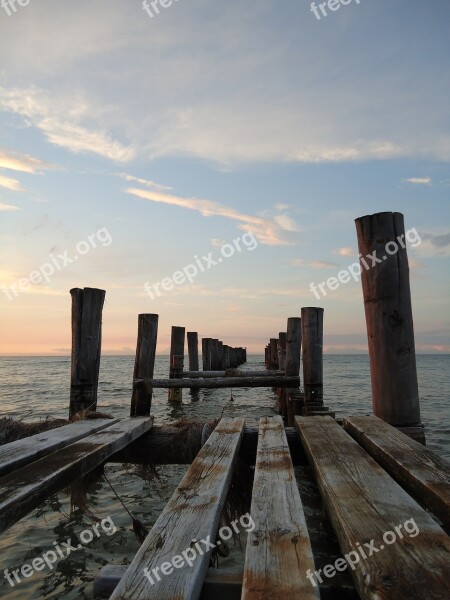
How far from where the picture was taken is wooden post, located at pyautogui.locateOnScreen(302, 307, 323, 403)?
303 inches

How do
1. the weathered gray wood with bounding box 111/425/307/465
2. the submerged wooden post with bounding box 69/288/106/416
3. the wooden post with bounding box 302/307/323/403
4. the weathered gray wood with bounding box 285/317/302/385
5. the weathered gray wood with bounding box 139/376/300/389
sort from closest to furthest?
1. the weathered gray wood with bounding box 111/425/307/465
2. the submerged wooden post with bounding box 69/288/106/416
3. the wooden post with bounding box 302/307/323/403
4. the weathered gray wood with bounding box 139/376/300/389
5. the weathered gray wood with bounding box 285/317/302/385

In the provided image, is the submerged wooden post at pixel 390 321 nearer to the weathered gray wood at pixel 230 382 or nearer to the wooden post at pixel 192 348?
the weathered gray wood at pixel 230 382

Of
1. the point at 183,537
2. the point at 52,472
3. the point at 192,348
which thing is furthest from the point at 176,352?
the point at 183,537

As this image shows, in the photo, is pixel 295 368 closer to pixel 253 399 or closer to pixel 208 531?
pixel 253 399

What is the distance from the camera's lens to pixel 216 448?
9.48ft

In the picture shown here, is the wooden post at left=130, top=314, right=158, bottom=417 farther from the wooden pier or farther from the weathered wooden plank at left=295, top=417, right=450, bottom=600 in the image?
the weathered wooden plank at left=295, top=417, right=450, bottom=600

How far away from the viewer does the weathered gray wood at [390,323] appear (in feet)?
11.4

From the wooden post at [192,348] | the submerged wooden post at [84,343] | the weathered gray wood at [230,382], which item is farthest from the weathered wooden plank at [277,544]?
the wooden post at [192,348]

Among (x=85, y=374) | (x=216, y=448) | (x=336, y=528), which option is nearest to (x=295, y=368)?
(x=85, y=374)

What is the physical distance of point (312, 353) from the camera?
784 centimetres

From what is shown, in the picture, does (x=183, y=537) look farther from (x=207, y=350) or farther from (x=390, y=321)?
(x=207, y=350)

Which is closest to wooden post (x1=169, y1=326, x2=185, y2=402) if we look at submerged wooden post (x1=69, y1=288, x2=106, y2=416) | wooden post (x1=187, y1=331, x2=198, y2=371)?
wooden post (x1=187, y1=331, x2=198, y2=371)

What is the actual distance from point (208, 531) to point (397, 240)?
2793 millimetres

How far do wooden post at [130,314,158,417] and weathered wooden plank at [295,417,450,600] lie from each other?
21.3 feet
